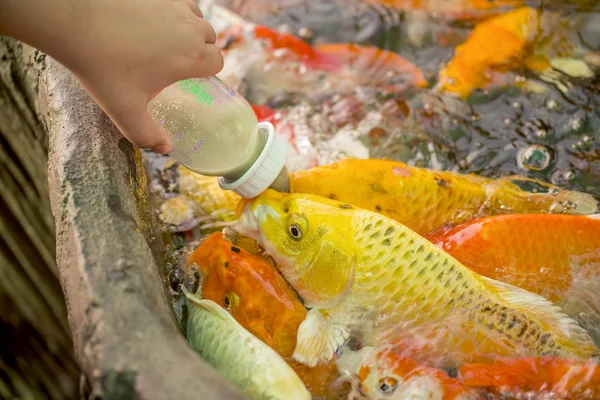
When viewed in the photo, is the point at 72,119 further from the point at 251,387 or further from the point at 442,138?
the point at 442,138

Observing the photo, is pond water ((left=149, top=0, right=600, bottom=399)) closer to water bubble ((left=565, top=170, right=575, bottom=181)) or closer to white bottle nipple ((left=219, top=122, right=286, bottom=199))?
water bubble ((left=565, top=170, right=575, bottom=181))

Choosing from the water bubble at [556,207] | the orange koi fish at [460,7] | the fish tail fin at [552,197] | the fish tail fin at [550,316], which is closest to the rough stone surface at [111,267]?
the fish tail fin at [550,316]

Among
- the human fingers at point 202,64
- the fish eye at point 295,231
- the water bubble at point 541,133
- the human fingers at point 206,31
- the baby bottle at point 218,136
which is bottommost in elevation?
the water bubble at point 541,133

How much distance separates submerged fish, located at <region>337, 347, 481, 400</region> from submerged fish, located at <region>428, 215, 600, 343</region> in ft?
1.24

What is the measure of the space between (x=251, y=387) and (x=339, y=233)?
0.46 m

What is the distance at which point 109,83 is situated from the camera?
1029mm

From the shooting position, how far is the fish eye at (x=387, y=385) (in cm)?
130

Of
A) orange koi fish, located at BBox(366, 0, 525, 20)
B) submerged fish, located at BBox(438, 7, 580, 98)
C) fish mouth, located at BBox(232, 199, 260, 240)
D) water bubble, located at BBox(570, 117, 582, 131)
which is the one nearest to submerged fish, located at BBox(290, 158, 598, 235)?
fish mouth, located at BBox(232, 199, 260, 240)

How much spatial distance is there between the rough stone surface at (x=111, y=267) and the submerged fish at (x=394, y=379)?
1.63 feet

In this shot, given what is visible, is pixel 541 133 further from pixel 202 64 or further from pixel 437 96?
pixel 202 64

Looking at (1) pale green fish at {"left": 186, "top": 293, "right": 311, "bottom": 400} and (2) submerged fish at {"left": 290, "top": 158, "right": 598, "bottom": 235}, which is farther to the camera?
(2) submerged fish at {"left": 290, "top": 158, "right": 598, "bottom": 235}

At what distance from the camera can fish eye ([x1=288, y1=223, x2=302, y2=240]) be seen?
1474 millimetres

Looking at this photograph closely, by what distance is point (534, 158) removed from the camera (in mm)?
2186

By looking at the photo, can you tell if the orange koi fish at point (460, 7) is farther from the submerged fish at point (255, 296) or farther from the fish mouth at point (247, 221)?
the submerged fish at point (255, 296)
